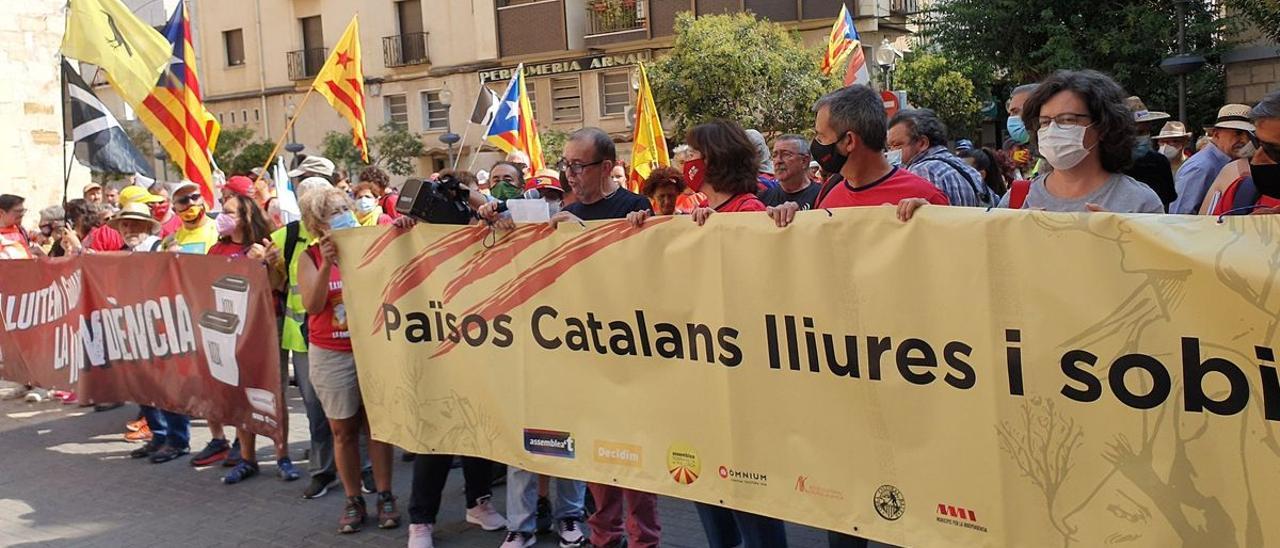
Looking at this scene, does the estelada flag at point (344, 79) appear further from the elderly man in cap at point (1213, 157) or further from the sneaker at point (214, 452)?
the elderly man in cap at point (1213, 157)

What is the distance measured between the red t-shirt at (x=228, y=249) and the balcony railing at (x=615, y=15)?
26505 mm

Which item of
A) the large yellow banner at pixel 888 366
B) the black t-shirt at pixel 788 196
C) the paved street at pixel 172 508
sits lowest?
the paved street at pixel 172 508

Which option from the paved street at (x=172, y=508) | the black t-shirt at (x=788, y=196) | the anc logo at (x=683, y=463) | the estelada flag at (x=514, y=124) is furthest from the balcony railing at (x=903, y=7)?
the anc logo at (x=683, y=463)

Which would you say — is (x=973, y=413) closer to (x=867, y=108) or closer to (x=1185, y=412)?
(x=1185, y=412)

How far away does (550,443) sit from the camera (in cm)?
498

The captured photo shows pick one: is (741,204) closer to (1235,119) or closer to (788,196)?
(788,196)

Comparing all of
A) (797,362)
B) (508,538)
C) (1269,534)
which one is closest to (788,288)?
(797,362)

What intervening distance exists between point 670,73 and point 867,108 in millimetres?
23793

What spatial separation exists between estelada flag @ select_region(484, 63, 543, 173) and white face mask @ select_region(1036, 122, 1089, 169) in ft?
33.2

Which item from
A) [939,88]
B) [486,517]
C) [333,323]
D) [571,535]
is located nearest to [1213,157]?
[571,535]

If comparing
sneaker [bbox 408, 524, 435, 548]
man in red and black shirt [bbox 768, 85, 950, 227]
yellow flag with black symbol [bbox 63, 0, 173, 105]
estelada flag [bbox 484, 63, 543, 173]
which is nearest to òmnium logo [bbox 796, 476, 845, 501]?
man in red and black shirt [bbox 768, 85, 950, 227]

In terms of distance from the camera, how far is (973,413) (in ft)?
11.8

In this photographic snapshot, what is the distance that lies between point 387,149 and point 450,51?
12.0ft

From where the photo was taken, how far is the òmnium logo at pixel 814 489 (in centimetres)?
401
